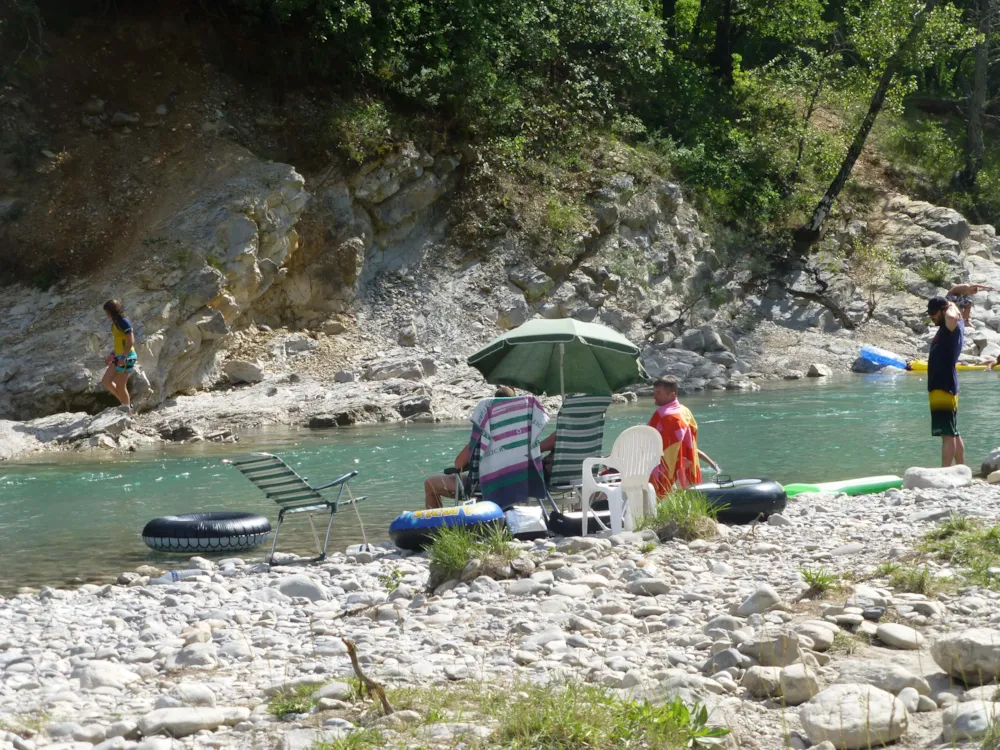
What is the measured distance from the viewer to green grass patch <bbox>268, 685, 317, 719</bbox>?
175 inches

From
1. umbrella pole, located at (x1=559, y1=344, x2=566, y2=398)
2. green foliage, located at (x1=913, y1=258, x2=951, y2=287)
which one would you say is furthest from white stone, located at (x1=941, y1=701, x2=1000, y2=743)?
green foliage, located at (x1=913, y1=258, x2=951, y2=287)

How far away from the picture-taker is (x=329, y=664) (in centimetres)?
533

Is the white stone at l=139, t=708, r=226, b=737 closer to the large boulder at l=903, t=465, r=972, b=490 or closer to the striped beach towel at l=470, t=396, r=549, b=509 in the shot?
the striped beach towel at l=470, t=396, r=549, b=509

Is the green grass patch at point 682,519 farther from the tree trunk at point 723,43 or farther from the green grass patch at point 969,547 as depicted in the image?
the tree trunk at point 723,43

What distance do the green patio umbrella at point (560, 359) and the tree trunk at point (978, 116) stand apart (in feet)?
97.6

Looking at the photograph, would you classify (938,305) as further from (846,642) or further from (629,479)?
(846,642)

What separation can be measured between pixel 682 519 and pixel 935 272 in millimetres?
25963

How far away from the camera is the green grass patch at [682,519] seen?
26.6ft

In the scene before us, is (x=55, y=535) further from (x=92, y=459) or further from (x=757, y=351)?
(x=757, y=351)

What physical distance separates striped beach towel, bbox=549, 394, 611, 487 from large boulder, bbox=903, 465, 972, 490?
2949 millimetres

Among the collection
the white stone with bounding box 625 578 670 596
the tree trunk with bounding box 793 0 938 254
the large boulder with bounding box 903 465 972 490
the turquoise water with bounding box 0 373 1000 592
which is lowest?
the turquoise water with bounding box 0 373 1000 592

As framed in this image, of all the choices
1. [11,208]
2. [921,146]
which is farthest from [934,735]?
[921,146]

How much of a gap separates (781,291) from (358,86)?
12.4 metres

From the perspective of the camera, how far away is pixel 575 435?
32.1 feet
